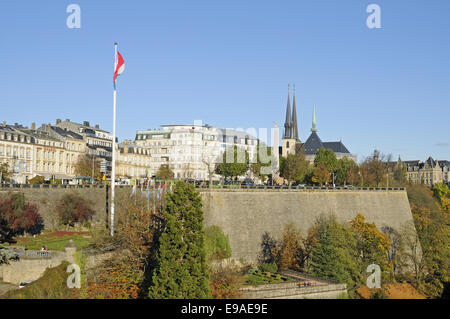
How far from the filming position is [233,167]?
80.1m

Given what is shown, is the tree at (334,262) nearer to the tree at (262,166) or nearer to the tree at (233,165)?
the tree at (233,165)

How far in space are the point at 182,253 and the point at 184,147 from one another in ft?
272

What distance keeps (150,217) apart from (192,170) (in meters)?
69.0

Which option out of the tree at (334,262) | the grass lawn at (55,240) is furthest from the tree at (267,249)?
the grass lawn at (55,240)

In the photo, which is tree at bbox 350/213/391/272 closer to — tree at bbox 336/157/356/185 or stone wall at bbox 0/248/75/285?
stone wall at bbox 0/248/75/285

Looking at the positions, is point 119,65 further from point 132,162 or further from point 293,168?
point 132,162

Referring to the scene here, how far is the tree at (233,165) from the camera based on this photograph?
80.2 meters

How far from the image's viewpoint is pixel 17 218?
42812mm

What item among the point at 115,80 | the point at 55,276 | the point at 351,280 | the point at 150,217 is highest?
the point at 115,80

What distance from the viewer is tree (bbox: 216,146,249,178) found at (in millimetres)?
80188

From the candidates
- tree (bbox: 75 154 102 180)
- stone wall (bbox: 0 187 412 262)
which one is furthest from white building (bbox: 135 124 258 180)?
stone wall (bbox: 0 187 412 262)

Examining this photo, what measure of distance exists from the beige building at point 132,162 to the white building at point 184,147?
17.6 ft
